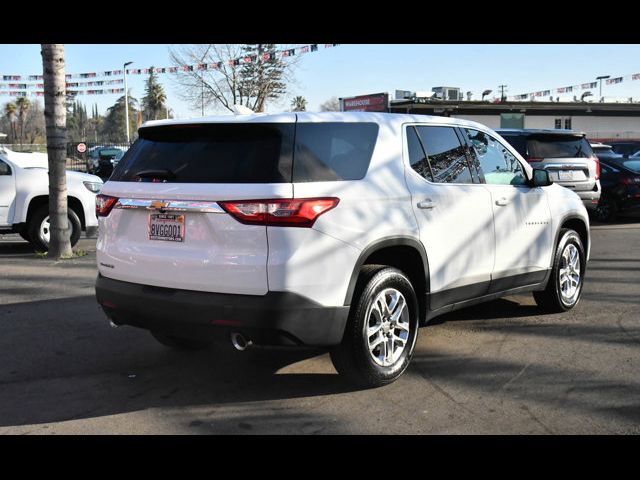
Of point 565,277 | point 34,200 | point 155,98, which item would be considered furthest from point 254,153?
point 155,98

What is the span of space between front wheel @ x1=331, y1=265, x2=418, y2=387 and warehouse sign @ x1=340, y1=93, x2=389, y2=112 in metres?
41.8

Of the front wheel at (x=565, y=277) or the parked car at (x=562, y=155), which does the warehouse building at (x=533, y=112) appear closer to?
the parked car at (x=562, y=155)

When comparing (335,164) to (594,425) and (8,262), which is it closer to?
(594,425)

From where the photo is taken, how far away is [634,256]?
391 inches

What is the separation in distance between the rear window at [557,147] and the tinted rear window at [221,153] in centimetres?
870

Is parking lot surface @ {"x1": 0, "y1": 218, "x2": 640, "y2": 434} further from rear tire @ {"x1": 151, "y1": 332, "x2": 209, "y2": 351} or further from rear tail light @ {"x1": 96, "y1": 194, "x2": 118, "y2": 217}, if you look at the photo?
rear tail light @ {"x1": 96, "y1": 194, "x2": 118, "y2": 217}

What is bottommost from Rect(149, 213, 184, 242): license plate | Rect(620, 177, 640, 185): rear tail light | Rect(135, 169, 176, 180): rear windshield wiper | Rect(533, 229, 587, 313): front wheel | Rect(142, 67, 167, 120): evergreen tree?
Rect(533, 229, 587, 313): front wheel

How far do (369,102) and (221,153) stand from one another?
48.5 meters

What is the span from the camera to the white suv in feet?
13.0

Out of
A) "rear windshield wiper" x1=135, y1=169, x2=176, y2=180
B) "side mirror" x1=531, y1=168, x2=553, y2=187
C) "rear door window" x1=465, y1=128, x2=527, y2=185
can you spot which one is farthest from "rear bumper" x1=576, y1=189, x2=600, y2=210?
"rear windshield wiper" x1=135, y1=169, x2=176, y2=180

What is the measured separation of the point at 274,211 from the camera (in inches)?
154

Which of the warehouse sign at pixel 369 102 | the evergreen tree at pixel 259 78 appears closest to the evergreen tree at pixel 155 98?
the warehouse sign at pixel 369 102

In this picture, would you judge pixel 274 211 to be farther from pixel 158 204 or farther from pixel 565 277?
pixel 565 277

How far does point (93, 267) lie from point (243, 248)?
235 inches
